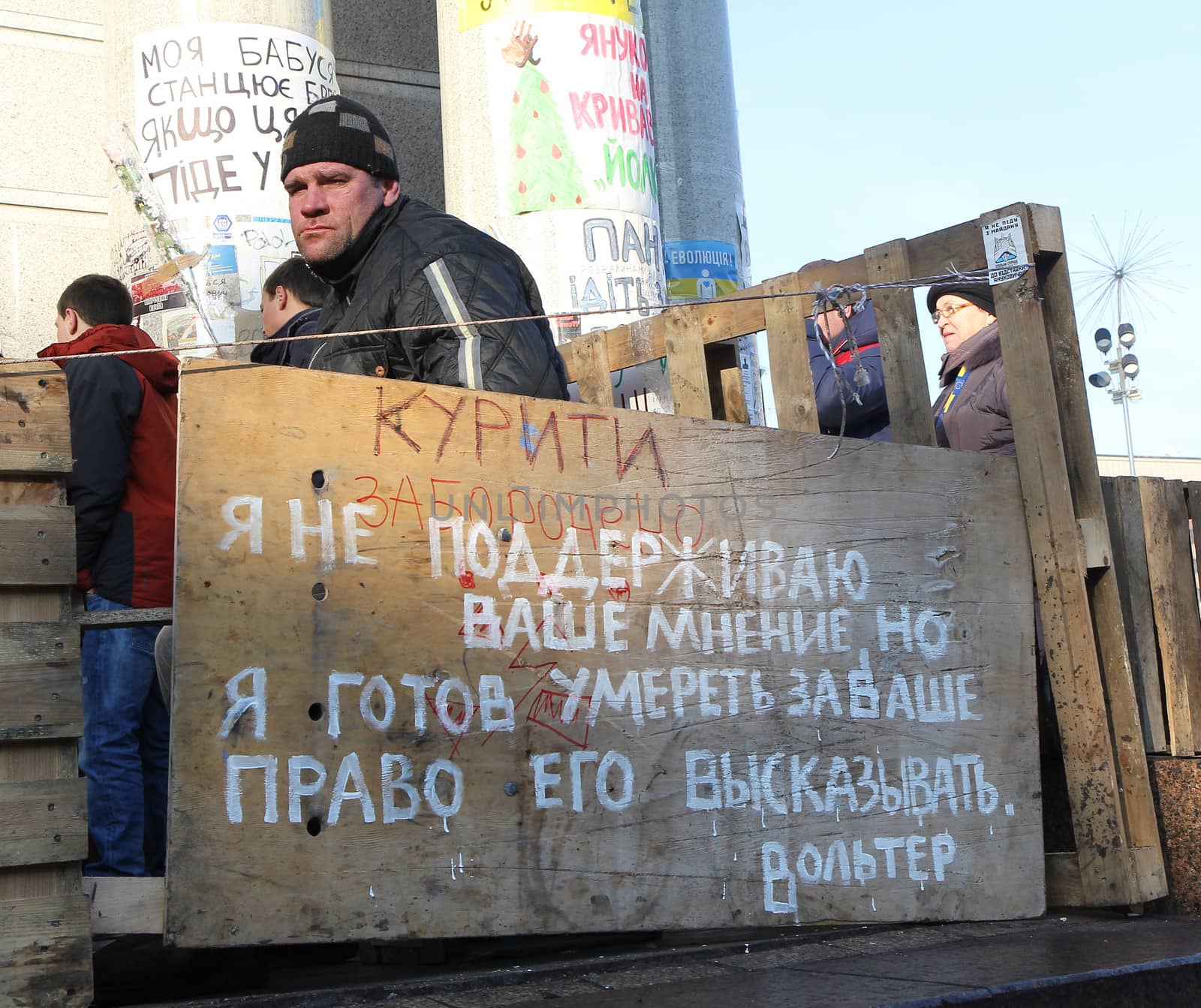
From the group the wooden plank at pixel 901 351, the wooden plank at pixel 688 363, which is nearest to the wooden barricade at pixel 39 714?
the wooden plank at pixel 688 363

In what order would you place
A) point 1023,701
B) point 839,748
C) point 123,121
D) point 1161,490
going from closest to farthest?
point 839,748 → point 1023,701 → point 1161,490 → point 123,121

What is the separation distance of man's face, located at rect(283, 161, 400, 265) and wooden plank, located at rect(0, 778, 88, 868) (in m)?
1.61

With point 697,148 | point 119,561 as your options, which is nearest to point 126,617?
point 119,561

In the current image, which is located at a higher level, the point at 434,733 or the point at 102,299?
the point at 102,299

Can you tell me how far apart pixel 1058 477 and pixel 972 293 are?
81 cm

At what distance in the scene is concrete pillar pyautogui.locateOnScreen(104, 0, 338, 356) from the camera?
17.2 feet

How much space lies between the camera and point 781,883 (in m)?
3.44

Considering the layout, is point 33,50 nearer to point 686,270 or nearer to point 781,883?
point 686,270

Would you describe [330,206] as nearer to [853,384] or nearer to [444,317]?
[444,317]

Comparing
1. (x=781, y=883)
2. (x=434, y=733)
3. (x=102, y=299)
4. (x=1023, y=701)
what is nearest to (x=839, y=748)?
(x=781, y=883)

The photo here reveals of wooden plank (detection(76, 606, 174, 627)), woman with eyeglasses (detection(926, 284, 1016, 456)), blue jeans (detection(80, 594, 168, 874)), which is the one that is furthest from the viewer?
woman with eyeglasses (detection(926, 284, 1016, 456))

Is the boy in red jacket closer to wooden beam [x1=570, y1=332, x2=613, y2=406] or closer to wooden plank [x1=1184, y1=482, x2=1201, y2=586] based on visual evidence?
wooden beam [x1=570, y1=332, x2=613, y2=406]

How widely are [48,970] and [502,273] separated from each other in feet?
6.31

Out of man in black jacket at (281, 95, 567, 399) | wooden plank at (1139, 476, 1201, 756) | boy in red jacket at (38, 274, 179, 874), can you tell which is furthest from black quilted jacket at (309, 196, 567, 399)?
wooden plank at (1139, 476, 1201, 756)
